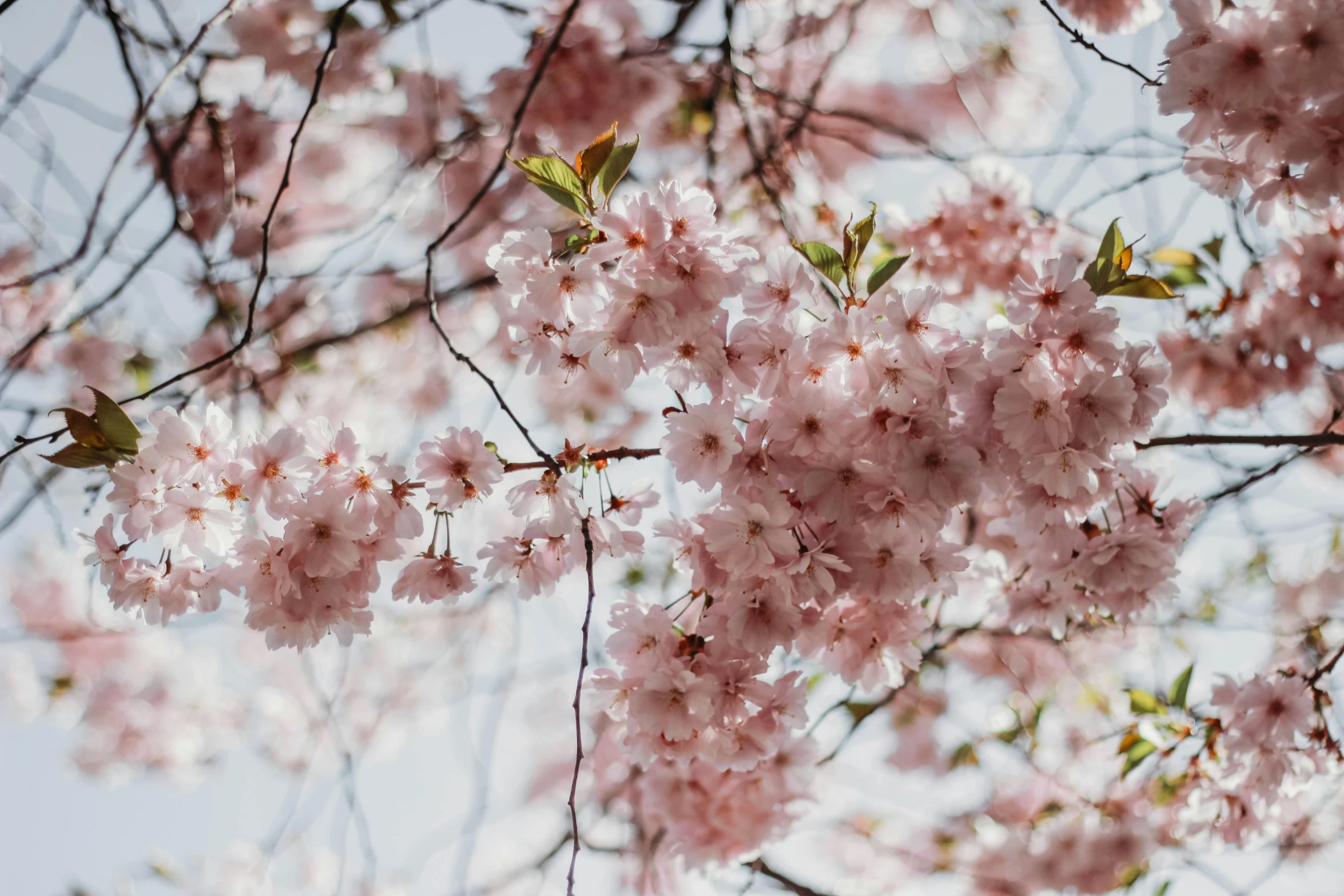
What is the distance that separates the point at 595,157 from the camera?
1.11 metres

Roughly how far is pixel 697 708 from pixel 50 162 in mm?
2396

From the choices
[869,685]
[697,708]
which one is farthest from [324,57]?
[869,685]

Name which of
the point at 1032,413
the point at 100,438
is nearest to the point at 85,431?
the point at 100,438

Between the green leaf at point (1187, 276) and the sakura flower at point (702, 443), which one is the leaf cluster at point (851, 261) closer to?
the sakura flower at point (702, 443)

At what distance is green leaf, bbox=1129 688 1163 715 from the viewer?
197 centimetres

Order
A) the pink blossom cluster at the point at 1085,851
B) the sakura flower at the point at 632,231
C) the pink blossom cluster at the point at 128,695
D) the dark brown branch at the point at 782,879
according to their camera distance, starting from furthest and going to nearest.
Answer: the pink blossom cluster at the point at 128,695 < the pink blossom cluster at the point at 1085,851 < the dark brown branch at the point at 782,879 < the sakura flower at the point at 632,231

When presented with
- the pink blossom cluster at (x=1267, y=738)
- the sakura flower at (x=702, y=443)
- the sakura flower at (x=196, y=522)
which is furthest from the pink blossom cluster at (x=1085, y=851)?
the sakura flower at (x=196, y=522)

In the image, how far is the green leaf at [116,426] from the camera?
3.66 ft

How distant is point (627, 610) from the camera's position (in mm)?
1273

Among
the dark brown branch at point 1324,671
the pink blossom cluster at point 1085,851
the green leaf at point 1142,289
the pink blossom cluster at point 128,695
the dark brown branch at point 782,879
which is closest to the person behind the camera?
the green leaf at point 1142,289

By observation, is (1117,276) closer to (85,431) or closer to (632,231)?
(632,231)

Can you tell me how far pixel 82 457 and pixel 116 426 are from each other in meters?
0.07

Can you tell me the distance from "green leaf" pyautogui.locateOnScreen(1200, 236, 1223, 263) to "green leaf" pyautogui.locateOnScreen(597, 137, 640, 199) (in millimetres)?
1640

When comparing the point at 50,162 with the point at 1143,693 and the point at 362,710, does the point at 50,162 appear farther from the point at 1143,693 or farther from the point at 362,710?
the point at 362,710
